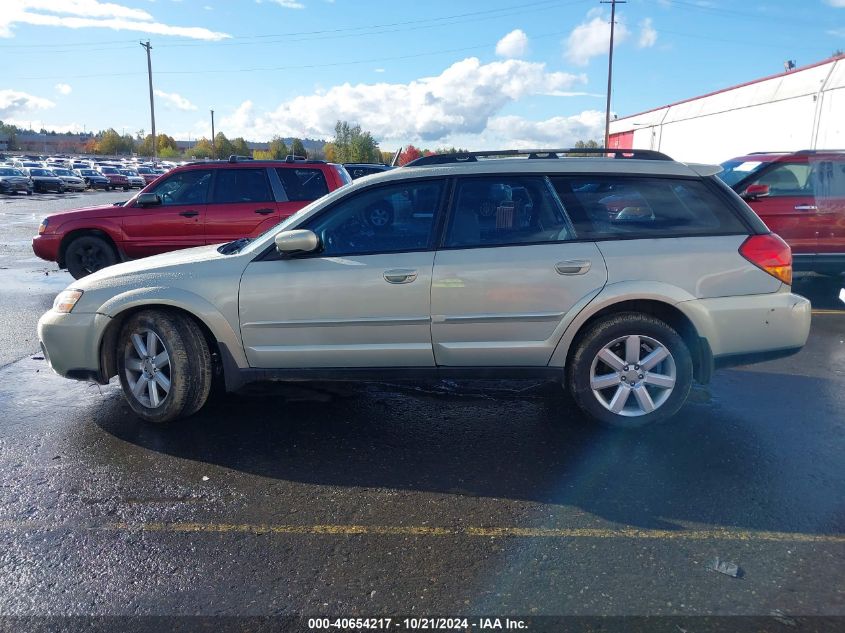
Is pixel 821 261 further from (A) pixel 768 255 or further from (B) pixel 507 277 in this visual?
(B) pixel 507 277

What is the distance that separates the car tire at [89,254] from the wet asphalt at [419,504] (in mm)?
4743

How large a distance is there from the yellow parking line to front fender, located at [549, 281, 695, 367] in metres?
1.46

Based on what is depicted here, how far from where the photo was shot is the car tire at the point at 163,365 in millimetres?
4523

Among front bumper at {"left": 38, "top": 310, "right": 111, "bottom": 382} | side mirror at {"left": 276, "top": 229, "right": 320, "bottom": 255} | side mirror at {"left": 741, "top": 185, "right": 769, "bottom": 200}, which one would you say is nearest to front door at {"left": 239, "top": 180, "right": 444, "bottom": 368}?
side mirror at {"left": 276, "top": 229, "right": 320, "bottom": 255}

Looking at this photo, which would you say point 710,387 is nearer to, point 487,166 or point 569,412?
point 569,412

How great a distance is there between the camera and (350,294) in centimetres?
438

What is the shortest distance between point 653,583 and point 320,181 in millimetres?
7548

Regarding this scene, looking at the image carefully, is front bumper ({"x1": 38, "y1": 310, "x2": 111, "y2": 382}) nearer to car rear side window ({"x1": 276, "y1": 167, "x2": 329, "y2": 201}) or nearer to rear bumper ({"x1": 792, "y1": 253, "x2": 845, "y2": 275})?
car rear side window ({"x1": 276, "y1": 167, "x2": 329, "y2": 201})

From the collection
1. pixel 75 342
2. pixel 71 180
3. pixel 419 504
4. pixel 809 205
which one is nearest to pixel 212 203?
pixel 75 342

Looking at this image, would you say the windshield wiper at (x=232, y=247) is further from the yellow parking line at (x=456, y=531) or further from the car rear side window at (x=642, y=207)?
the car rear side window at (x=642, y=207)

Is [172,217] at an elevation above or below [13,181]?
below

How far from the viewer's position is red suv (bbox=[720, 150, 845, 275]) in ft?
29.5

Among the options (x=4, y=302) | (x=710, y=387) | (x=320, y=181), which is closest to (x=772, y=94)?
(x=320, y=181)

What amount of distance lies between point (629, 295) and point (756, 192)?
5.89 m
